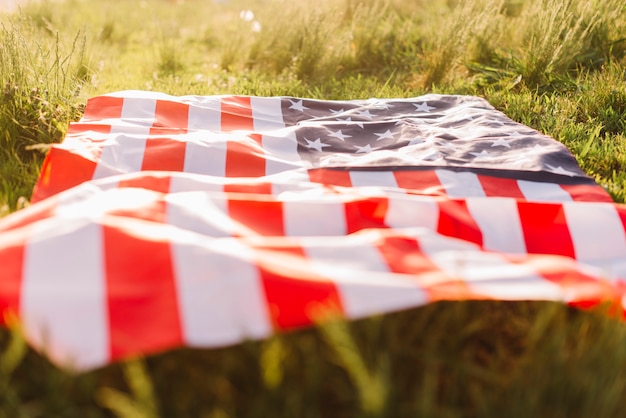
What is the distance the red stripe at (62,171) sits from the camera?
6.68ft

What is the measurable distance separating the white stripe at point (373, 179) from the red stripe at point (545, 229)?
53 cm

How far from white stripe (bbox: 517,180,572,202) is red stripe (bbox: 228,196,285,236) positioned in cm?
106

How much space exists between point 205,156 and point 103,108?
2.34 feet

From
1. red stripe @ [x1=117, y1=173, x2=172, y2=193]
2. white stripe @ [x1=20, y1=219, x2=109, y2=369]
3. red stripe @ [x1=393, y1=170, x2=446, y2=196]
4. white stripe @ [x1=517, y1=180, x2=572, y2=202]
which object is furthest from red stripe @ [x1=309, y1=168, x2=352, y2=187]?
white stripe @ [x1=20, y1=219, x2=109, y2=369]

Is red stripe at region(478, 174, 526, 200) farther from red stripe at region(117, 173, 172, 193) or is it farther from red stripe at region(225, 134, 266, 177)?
red stripe at region(117, 173, 172, 193)

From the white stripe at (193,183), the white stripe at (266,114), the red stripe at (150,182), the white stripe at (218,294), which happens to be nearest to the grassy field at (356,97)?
the white stripe at (218,294)

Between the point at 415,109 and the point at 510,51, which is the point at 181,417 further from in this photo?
the point at 510,51

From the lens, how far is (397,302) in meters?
1.22

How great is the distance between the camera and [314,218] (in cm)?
178

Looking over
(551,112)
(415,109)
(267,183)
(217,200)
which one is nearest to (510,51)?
(551,112)

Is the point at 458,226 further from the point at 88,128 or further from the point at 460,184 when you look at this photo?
the point at 88,128

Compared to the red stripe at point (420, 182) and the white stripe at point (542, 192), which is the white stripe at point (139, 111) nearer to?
the red stripe at point (420, 182)

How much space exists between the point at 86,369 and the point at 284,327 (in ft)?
1.33

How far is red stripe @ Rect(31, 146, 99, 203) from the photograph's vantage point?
204 cm
